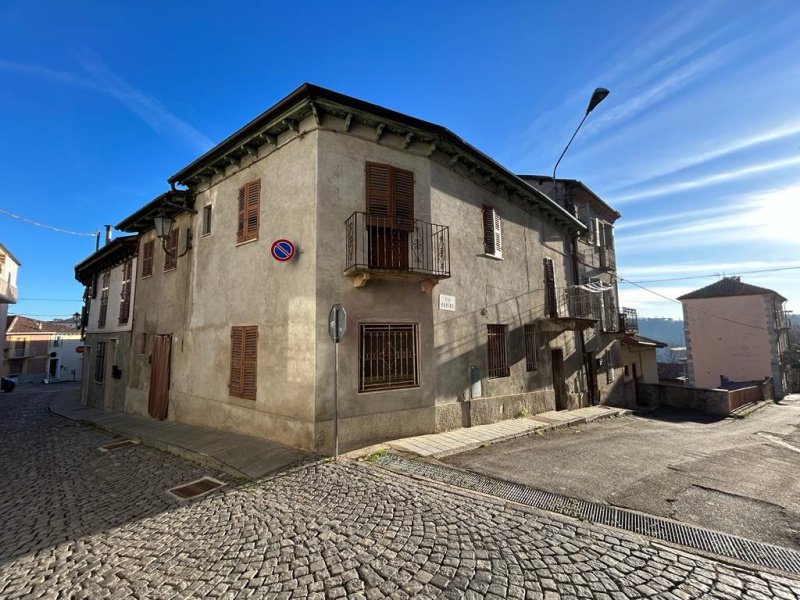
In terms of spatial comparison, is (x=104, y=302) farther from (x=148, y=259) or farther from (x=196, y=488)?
(x=196, y=488)

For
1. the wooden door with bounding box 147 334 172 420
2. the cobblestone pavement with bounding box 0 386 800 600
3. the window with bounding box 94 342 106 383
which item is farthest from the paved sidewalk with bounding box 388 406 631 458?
the window with bounding box 94 342 106 383

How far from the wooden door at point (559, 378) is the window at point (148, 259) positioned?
15466 mm

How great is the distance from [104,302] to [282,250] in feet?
50.8

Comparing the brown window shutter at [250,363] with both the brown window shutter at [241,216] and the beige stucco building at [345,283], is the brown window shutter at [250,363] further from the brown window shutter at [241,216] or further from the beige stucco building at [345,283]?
the brown window shutter at [241,216]

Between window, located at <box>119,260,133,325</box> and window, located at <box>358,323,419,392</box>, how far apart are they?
40.9 feet

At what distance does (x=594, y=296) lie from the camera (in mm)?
15227

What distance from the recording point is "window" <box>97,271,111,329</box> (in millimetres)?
17375

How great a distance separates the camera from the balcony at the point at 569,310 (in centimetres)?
1280

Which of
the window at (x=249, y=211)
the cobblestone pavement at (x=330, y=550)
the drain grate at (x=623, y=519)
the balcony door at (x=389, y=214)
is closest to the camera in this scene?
the cobblestone pavement at (x=330, y=550)

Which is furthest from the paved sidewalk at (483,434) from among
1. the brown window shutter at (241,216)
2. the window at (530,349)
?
the brown window shutter at (241,216)

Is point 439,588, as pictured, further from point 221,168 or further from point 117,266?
point 117,266

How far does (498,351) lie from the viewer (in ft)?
35.6

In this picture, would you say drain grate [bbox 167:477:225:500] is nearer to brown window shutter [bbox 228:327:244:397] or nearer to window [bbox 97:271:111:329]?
brown window shutter [bbox 228:327:244:397]

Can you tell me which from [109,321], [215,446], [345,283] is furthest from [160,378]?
[345,283]
